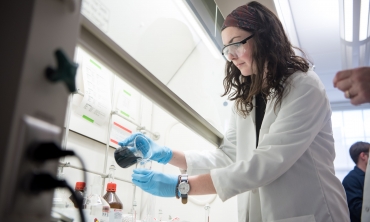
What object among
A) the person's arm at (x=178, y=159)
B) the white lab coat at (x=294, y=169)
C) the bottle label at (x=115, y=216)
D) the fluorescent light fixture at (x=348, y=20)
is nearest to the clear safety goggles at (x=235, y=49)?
the white lab coat at (x=294, y=169)

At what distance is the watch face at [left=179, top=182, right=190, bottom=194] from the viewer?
54.3 inches

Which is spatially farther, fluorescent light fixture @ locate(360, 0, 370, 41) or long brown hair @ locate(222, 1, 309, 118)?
fluorescent light fixture @ locate(360, 0, 370, 41)

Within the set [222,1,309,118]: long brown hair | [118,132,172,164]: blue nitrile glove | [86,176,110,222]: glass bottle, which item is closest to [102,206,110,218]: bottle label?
[86,176,110,222]: glass bottle

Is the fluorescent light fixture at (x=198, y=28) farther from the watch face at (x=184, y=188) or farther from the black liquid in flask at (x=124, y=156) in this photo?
the watch face at (x=184, y=188)

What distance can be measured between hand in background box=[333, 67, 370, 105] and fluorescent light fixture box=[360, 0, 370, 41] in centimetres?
159

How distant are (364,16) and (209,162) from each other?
1.60 m

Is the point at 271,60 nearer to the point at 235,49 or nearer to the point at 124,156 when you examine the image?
the point at 235,49

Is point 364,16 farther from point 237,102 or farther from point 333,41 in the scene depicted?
point 237,102

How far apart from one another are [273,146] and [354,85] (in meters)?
0.47

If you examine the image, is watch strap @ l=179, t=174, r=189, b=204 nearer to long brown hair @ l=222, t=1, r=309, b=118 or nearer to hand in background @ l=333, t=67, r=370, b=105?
long brown hair @ l=222, t=1, r=309, b=118

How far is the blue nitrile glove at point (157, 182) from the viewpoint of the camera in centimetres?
141

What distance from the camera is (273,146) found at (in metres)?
1.32

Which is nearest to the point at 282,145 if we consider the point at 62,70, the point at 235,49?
the point at 235,49

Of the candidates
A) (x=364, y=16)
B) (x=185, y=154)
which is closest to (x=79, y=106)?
(x=185, y=154)
